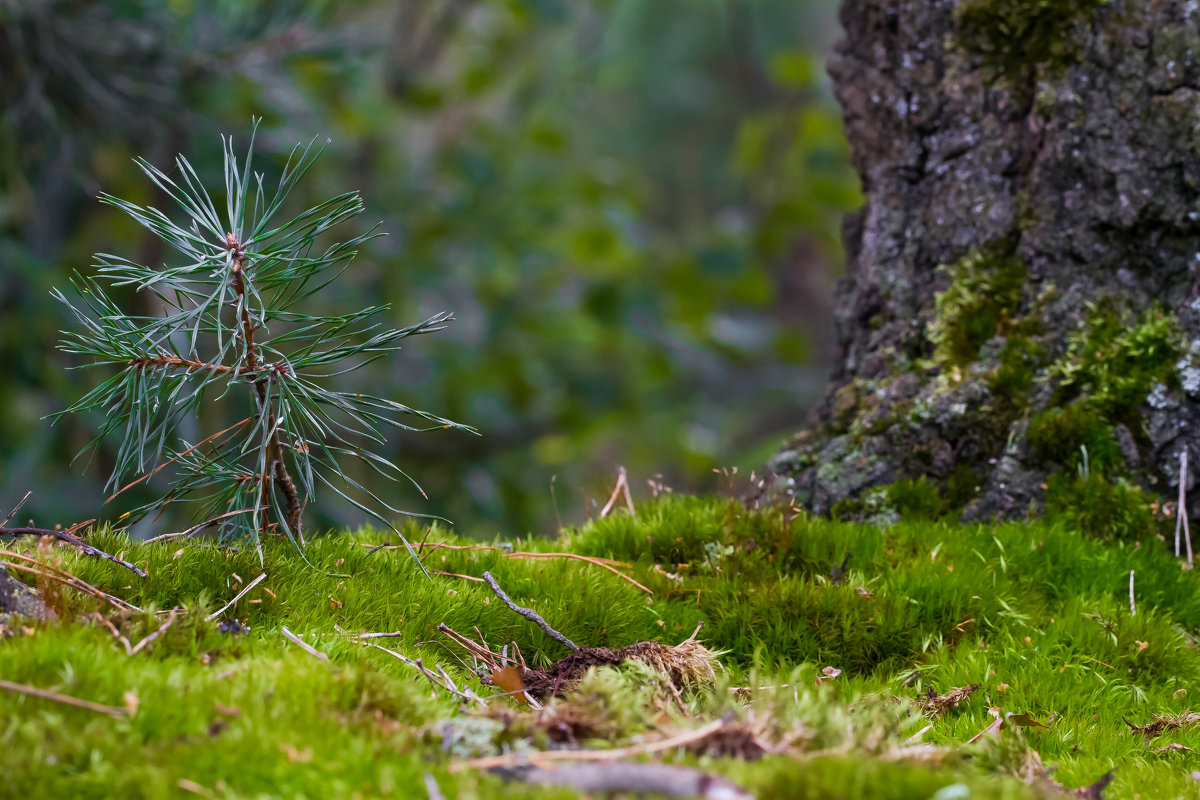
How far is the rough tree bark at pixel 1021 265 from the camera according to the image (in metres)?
3.00

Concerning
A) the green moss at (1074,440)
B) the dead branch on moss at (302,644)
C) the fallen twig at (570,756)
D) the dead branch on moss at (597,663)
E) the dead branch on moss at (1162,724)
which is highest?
the green moss at (1074,440)

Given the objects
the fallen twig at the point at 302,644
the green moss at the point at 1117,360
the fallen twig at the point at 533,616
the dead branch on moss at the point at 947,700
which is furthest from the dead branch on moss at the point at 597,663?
the green moss at the point at 1117,360

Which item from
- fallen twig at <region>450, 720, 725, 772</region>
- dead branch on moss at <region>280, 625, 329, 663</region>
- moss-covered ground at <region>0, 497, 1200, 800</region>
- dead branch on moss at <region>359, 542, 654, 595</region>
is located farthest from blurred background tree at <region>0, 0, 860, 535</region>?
fallen twig at <region>450, 720, 725, 772</region>

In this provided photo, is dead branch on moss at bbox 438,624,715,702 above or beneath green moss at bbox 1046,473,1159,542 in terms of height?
beneath

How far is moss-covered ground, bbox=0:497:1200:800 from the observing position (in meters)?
1.46

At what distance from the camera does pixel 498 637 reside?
2326 mm

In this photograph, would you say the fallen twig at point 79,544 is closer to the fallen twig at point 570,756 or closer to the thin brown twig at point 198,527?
the thin brown twig at point 198,527

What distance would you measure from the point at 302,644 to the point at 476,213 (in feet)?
24.0

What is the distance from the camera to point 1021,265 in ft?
10.8

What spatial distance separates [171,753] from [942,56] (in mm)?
3278

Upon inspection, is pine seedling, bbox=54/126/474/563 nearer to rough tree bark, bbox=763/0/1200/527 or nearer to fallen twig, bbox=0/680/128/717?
fallen twig, bbox=0/680/128/717

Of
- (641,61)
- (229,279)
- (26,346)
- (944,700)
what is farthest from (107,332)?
(641,61)

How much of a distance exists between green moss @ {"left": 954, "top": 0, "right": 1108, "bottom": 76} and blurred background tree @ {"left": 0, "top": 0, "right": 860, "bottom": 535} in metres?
2.10

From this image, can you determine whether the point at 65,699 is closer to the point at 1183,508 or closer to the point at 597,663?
the point at 597,663
